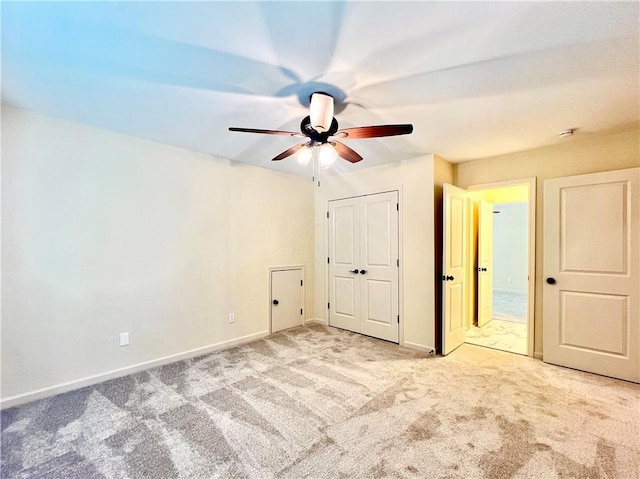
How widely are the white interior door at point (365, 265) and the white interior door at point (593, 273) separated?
1.66m

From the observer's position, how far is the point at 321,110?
1.92 m

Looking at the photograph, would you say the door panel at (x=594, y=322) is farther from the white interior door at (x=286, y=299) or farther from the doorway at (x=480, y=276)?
the white interior door at (x=286, y=299)

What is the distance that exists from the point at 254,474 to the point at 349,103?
2.50m

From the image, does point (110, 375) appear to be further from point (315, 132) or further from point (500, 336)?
point (500, 336)

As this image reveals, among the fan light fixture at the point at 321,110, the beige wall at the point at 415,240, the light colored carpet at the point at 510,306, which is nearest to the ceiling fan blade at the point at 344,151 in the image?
the fan light fixture at the point at 321,110

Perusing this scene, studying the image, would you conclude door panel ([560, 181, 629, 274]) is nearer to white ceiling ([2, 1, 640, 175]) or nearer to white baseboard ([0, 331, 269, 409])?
white ceiling ([2, 1, 640, 175])

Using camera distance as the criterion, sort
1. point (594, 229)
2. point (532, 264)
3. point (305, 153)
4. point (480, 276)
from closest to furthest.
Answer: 1. point (305, 153)
2. point (594, 229)
3. point (532, 264)
4. point (480, 276)

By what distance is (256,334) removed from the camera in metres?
3.90

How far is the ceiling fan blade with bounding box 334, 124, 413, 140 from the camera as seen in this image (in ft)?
6.03

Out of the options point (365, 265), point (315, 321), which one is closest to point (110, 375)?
point (315, 321)

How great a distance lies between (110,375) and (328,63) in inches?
130

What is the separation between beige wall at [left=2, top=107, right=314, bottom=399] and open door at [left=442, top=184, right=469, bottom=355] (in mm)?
2379

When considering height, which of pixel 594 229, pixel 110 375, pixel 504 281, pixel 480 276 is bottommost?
pixel 110 375

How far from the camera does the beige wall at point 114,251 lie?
2318 mm
